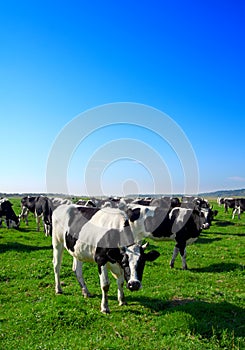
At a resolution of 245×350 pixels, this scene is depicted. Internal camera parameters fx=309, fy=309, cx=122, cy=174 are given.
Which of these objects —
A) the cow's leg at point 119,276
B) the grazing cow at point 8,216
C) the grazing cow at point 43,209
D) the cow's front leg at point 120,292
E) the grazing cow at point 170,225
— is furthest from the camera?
the grazing cow at point 8,216

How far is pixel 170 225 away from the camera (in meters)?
15.7

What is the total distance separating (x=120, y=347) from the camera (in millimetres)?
6867

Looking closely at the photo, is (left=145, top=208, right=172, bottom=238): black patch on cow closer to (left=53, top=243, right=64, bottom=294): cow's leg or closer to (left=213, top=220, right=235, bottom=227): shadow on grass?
(left=53, top=243, right=64, bottom=294): cow's leg

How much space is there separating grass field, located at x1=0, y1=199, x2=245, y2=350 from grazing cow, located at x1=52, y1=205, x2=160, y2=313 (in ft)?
2.65

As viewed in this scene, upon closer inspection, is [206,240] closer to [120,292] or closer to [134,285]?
[120,292]

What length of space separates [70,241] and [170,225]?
7004 millimetres

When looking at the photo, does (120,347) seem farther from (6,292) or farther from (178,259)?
(178,259)

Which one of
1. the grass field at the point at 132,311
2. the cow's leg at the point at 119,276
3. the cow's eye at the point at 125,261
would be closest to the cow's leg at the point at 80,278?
the grass field at the point at 132,311

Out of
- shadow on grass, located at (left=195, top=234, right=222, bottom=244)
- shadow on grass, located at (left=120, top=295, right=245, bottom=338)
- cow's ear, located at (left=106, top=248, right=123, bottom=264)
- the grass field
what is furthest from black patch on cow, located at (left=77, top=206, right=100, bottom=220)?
shadow on grass, located at (left=195, top=234, right=222, bottom=244)

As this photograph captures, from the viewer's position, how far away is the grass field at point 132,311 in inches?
284

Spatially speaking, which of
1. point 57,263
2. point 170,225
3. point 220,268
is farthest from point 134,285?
point 170,225

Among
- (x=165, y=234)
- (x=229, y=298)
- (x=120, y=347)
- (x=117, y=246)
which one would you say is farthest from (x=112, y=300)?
(x=165, y=234)

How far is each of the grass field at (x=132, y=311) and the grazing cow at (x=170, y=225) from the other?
1.28m

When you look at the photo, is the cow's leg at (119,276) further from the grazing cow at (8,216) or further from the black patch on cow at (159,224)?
Result: the grazing cow at (8,216)
